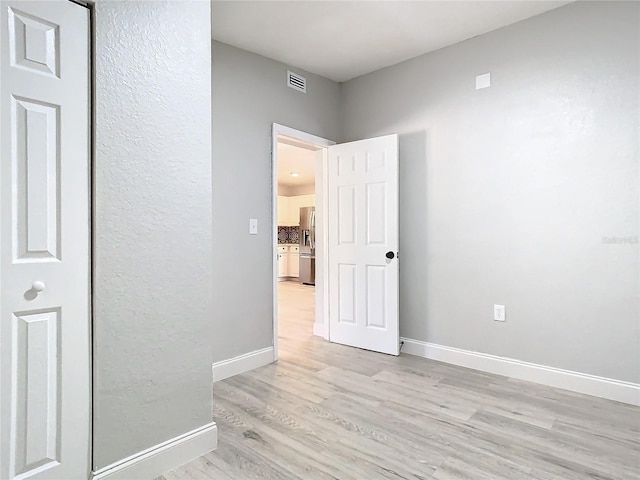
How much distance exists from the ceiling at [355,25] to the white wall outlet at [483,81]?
334mm

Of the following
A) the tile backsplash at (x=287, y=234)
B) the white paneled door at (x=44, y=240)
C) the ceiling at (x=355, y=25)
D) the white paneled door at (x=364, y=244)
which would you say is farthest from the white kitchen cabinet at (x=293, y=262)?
the white paneled door at (x=44, y=240)

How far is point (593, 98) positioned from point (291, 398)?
9.45 ft

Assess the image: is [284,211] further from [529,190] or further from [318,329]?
[529,190]

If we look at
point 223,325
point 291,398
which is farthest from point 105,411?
point 223,325

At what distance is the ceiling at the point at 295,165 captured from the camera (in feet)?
20.3

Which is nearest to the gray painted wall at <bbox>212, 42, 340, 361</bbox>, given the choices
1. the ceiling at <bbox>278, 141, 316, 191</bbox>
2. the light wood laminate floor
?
the light wood laminate floor

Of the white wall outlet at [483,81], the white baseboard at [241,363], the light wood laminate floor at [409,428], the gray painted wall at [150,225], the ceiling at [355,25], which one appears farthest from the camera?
the white wall outlet at [483,81]

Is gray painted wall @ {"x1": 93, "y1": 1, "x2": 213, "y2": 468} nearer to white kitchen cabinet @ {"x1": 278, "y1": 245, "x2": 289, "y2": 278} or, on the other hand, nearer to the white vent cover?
the white vent cover

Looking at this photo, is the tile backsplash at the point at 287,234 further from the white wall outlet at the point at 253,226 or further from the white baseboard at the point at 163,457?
the white baseboard at the point at 163,457

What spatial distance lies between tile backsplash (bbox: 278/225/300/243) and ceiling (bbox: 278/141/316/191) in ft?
3.83

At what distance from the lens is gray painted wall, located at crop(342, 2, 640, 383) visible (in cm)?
247

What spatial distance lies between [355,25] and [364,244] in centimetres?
185

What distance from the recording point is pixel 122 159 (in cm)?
159

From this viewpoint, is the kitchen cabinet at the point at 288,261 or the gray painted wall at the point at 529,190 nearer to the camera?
the gray painted wall at the point at 529,190
